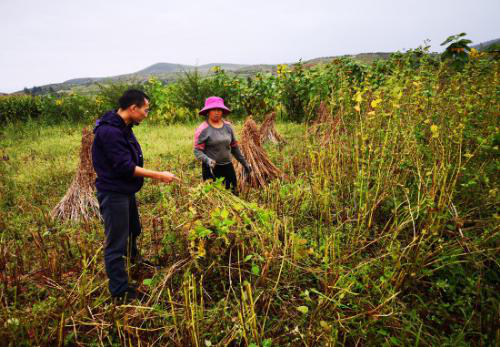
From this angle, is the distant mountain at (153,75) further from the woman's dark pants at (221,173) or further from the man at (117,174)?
the man at (117,174)

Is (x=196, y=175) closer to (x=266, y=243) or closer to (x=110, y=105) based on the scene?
(x=266, y=243)

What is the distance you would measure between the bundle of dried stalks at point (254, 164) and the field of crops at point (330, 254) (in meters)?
1.10

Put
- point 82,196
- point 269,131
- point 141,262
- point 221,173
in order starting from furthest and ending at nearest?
point 269,131, point 82,196, point 221,173, point 141,262

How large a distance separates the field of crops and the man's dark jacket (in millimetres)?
341

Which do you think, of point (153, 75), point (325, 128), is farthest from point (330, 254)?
point (153, 75)

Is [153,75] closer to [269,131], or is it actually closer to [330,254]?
[269,131]

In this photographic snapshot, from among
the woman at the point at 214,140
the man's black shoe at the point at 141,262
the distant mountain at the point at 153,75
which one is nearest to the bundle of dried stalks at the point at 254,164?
the woman at the point at 214,140

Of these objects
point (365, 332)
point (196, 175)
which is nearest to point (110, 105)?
point (196, 175)

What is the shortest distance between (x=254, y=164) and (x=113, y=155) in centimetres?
270

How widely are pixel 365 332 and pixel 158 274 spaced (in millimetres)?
1663

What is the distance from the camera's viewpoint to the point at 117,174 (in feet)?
6.93

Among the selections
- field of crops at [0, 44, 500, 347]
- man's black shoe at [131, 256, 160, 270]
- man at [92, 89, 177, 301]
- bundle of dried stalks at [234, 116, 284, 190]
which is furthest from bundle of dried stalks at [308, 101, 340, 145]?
man's black shoe at [131, 256, 160, 270]

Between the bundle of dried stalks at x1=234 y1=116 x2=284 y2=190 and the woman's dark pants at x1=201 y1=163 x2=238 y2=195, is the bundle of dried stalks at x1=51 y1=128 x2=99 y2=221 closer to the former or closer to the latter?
the woman's dark pants at x1=201 y1=163 x2=238 y2=195

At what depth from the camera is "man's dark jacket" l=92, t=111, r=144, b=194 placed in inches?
80.1
